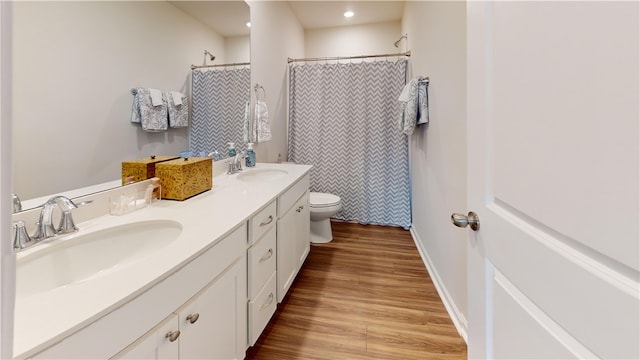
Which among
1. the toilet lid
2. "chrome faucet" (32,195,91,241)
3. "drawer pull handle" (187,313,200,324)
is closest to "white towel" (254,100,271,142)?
the toilet lid

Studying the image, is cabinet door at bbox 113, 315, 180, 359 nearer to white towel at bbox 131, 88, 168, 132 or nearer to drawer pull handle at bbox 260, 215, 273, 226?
drawer pull handle at bbox 260, 215, 273, 226

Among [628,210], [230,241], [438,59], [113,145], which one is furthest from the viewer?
[438,59]

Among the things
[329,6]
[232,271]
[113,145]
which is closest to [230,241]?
[232,271]

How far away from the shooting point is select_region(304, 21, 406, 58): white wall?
378 cm

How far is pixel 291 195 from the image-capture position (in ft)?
5.92

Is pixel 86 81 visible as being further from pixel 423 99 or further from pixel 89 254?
pixel 423 99

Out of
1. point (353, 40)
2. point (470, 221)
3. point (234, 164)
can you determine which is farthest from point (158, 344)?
point (353, 40)

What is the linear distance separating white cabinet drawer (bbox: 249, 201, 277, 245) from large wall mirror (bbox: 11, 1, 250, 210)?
1.98 feet

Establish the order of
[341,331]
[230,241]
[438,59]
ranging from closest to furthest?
1. [230,241]
2. [341,331]
3. [438,59]

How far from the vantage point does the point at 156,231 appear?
1055 millimetres

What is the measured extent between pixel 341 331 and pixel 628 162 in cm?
150

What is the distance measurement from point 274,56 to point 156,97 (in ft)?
5.78

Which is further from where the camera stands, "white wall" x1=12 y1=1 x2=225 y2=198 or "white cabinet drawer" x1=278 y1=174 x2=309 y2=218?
"white cabinet drawer" x1=278 y1=174 x2=309 y2=218

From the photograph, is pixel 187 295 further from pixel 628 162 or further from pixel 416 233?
pixel 416 233
